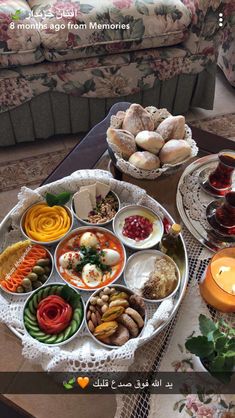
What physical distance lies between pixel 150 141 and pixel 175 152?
69 mm

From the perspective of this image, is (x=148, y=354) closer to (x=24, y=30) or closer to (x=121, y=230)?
(x=121, y=230)

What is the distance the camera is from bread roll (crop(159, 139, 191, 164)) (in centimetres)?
92

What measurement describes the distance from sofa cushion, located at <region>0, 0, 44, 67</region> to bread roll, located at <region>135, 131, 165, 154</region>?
80 centimetres

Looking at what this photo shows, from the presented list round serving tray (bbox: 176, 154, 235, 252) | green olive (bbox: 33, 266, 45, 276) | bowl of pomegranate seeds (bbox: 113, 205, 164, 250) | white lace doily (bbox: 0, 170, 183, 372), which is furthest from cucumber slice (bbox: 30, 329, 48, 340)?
round serving tray (bbox: 176, 154, 235, 252)

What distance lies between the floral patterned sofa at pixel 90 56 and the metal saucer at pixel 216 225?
3.12 feet

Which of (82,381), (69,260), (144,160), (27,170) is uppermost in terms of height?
(144,160)

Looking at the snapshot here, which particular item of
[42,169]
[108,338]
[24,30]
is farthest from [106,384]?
[24,30]

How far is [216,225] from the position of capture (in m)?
0.91

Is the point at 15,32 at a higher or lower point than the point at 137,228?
higher

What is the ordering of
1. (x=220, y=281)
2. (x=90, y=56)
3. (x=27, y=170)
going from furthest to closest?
1. (x=27, y=170)
2. (x=90, y=56)
3. (x=220, y=281)

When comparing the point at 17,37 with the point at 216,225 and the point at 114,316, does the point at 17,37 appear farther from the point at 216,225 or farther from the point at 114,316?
the point at 114,316

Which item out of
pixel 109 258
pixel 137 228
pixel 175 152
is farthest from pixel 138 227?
pixel 175 152

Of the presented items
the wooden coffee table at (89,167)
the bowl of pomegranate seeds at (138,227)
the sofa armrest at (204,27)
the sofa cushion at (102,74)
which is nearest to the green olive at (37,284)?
the wooden coffee table at (89,167)

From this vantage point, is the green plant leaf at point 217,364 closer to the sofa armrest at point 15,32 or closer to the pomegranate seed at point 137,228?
the pomegranate seed at point 137,228
